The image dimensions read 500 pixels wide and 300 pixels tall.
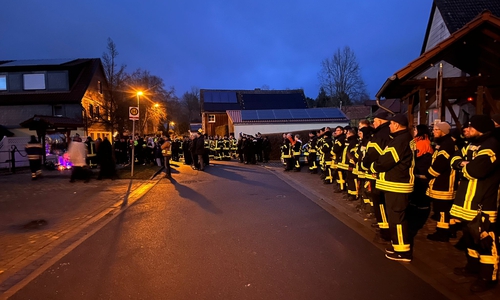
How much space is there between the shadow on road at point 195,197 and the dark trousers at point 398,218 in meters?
4.20


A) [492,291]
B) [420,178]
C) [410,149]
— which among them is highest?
[410,149]

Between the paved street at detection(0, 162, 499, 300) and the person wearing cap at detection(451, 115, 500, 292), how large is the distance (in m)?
0.29

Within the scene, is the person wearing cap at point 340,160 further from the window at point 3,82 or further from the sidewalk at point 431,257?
the window at point 3,82

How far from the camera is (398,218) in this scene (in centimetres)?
503

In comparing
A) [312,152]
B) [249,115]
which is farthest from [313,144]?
[249,115]

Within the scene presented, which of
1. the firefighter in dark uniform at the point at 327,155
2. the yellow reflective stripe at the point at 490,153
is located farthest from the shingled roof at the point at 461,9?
the yellow reflective stripe at the point at 490,153

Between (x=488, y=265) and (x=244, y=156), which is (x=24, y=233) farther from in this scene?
(x=244, y=156)

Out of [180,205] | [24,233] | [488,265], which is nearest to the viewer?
[488,265]

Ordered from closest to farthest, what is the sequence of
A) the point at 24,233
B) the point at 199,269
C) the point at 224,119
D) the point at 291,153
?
the point at 199,269
the point at 24,233
the point at 291,153
the point at 224,119

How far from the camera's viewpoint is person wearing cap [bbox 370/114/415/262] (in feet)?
16.1

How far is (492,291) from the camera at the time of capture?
13.5ft

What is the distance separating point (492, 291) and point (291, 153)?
12.9 meters

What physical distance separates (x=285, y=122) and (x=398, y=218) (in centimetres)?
3146

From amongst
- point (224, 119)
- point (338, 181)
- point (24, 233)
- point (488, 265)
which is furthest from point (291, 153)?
point (224, 119)
